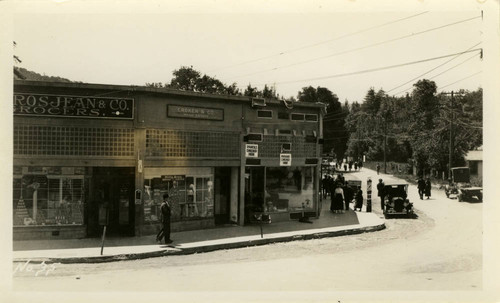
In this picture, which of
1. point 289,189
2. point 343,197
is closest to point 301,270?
point 289,189

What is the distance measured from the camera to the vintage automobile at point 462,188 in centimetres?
2208

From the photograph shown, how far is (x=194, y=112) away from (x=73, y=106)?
12.7 feet

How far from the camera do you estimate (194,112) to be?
15.5 metres

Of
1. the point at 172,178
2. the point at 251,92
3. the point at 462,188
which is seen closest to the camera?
the point at 172,178

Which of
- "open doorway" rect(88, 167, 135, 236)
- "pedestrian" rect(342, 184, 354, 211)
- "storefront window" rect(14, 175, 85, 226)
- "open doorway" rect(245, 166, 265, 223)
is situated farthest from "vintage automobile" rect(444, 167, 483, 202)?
"storefront window" rect(14, 175, 85, 226)

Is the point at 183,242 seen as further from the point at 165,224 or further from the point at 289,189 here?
the point at 289,189

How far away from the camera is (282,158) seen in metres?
17.8

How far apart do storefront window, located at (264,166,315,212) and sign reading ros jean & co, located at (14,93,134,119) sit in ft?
20.4

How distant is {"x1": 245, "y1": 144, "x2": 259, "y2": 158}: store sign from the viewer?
16875 mm

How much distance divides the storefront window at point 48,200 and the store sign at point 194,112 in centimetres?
354

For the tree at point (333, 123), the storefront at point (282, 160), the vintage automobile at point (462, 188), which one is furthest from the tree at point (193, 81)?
the storefront at point (282, 160)

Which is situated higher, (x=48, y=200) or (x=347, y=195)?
(x=48, y=200)

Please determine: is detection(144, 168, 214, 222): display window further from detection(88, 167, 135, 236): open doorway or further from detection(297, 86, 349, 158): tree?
detection(297, 86, 349, 158): tree

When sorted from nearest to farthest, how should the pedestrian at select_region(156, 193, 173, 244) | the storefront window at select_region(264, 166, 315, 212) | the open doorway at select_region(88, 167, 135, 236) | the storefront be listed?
1. the pedestrian at select_region(156, 193, 173, 244)
2. the open doorway at select_region(88, 167, 135, 236)
3. the storefront
4. the storefront window at select_region(264, 166, 315, 212)
